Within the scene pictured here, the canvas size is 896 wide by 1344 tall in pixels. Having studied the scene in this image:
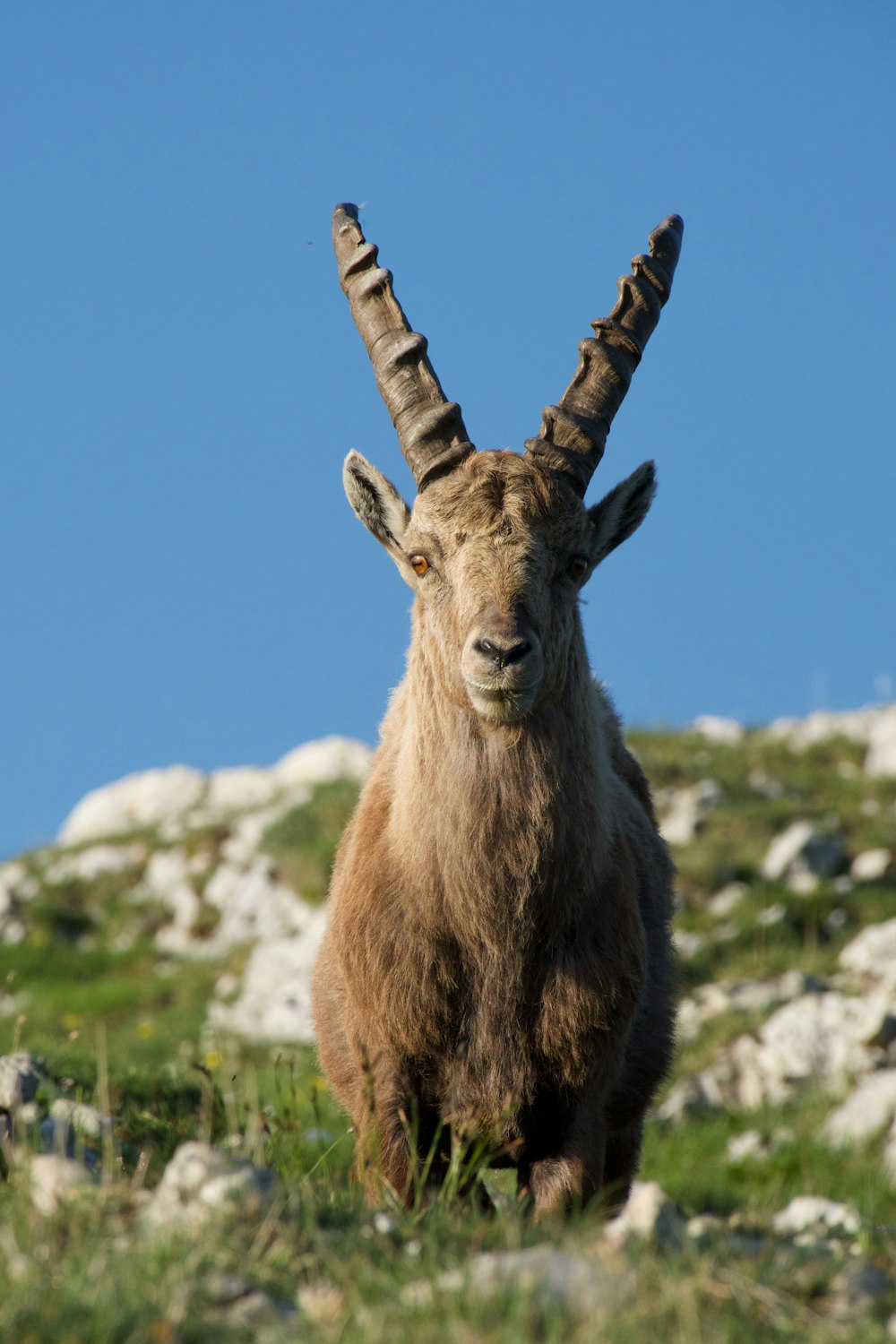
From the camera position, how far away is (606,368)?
6727 mm

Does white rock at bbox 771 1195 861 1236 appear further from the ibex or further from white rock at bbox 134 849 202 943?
white rock at bbox 134 849 202 943

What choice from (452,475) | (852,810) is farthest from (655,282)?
(852,810)

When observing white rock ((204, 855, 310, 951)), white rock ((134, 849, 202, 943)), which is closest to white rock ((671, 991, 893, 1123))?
white rock ((204, 855, 310, 951))

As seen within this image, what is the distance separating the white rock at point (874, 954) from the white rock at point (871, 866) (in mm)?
1426

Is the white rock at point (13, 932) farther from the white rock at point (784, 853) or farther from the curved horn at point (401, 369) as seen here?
the curved horn at point (401, 369)

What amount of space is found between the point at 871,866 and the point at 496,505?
35.5ft

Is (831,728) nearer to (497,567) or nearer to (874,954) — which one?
(874,954)

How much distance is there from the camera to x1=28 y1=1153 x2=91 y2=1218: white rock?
3.84m

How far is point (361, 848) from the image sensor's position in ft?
20.6

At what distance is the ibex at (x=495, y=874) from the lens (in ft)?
18.6

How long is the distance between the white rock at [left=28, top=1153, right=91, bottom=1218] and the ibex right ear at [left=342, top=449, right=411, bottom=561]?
10.2ft

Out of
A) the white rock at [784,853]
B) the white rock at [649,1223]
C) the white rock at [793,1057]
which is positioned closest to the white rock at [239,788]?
the white rock at [784,853]

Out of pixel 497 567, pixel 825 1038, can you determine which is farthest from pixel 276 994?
pixel 497 567

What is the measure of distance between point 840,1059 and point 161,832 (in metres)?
11.3
